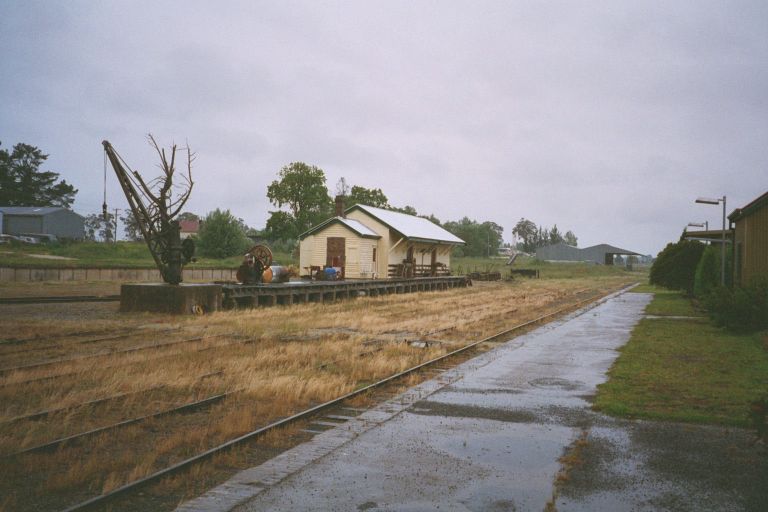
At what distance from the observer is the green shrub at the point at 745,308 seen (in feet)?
59.1

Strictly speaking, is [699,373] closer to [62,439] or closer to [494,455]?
[494,455]

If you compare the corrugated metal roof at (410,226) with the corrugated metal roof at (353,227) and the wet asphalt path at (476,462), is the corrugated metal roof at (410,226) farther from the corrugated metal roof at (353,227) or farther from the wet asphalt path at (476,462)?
the wet asphalt path at (476,462)

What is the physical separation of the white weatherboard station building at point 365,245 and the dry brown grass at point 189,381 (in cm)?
1709

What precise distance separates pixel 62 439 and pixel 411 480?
370cm

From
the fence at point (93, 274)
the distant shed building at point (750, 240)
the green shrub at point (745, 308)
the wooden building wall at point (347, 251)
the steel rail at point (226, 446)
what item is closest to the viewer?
the steel rail at point (226, 446)

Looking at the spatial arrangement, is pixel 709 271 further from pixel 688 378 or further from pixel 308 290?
pixel 688 378

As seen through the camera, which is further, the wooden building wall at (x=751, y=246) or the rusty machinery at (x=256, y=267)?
the rusty machinery at (x=256, y=267)

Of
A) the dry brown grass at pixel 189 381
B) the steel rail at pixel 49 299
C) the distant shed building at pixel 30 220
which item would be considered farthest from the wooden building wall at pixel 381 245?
the distant shed building at pixel 30 220

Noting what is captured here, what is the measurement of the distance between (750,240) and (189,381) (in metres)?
20.9

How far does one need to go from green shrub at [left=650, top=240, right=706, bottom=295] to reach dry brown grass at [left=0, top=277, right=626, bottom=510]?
19331mm

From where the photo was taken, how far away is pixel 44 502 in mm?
5469

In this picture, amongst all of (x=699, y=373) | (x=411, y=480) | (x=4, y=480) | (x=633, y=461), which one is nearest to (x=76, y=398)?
(x=4, y=480)

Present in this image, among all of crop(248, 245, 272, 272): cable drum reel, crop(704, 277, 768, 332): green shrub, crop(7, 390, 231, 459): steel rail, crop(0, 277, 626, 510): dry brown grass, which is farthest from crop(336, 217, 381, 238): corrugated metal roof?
crop(7, 390, 231, 459): steel rail

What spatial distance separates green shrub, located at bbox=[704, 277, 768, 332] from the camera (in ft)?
59.1
